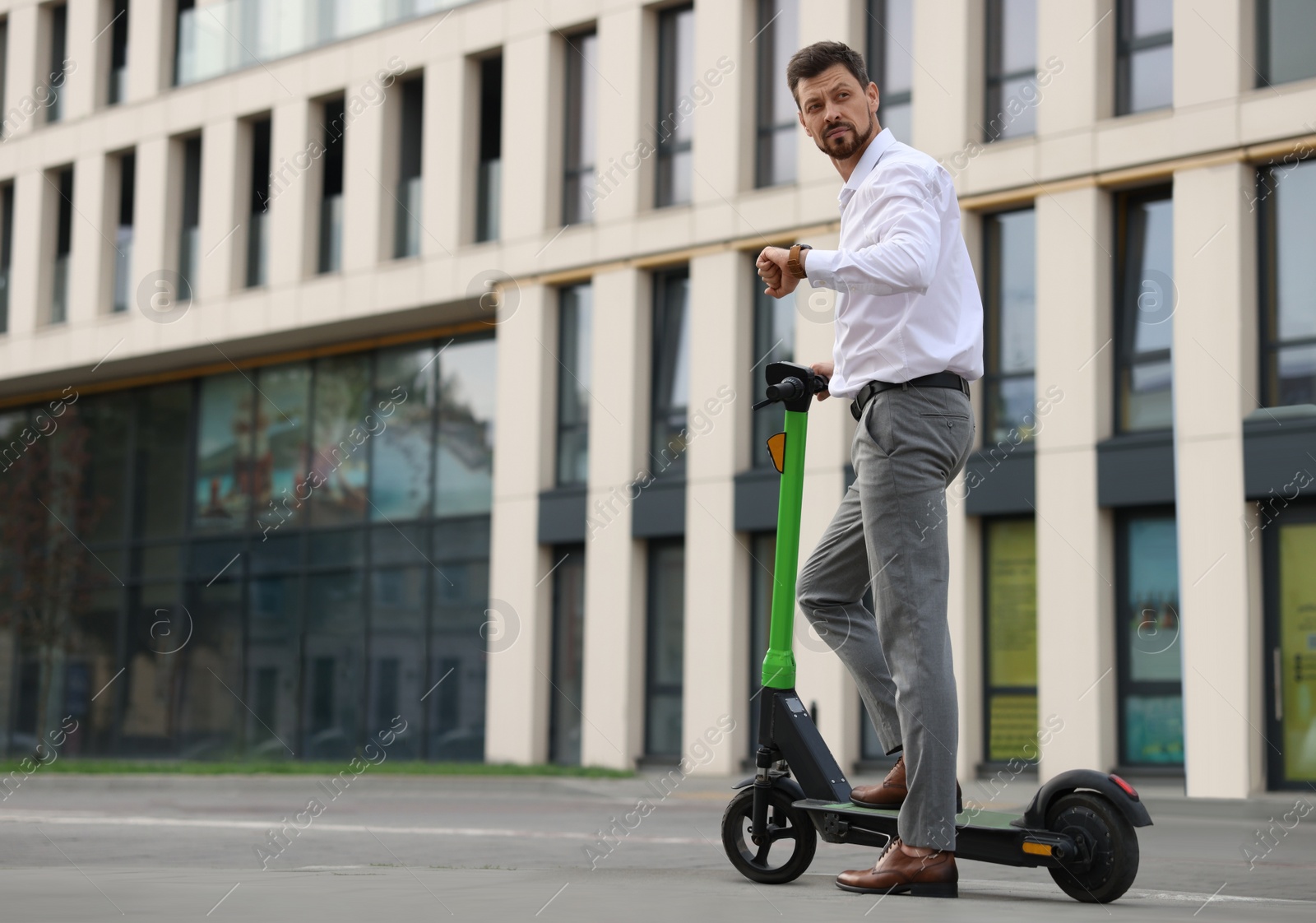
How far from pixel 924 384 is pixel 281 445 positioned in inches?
791

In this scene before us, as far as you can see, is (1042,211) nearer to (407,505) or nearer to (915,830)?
(407,505)

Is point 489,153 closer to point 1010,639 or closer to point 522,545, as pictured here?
point 522,545

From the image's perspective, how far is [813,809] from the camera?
4.28m

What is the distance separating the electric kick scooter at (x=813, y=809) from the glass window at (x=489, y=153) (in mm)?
15997

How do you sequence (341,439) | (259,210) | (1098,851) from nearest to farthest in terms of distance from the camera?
(1098,851), (341,439), (259,210)

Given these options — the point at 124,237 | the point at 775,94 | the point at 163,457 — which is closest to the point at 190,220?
the point at 124,237

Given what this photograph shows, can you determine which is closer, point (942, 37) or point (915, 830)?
point (915, 830)

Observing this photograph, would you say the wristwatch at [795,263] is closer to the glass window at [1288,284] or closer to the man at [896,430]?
the man at [896,430]

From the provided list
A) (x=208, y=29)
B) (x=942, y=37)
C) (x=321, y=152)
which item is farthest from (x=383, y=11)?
(x=942, y=37)

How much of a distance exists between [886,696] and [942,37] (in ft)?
43.0

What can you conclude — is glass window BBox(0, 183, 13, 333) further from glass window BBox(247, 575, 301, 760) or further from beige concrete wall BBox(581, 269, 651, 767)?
beige concrete wall BBox(581, 269, 651, 767)

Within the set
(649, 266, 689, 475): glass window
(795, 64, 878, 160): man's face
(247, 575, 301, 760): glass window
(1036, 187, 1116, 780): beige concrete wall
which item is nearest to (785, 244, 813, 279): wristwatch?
(795, 64, 878, 160): man's face

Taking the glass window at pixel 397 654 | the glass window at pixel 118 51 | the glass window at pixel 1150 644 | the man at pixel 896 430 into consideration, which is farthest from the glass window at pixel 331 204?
the man at pixel 896 430

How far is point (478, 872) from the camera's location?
427 centimetres
